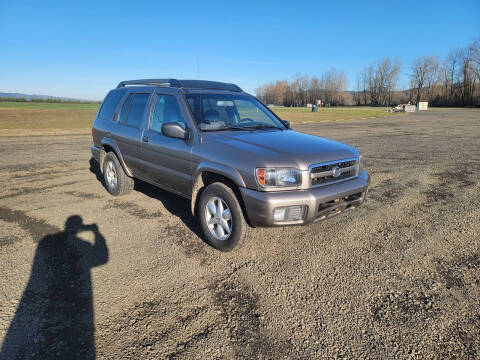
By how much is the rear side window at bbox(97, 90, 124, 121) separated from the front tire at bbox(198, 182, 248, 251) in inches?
120

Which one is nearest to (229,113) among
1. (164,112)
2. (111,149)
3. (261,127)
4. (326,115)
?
(261,127)

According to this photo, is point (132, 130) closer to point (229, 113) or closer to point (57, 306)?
point (229, 113)

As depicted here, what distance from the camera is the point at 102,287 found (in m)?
2.87

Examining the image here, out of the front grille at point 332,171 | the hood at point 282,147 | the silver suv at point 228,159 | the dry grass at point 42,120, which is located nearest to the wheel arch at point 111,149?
the silver suv at point 228,159

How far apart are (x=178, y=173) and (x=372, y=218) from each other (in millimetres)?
2795

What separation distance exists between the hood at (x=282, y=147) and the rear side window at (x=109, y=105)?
2.72m

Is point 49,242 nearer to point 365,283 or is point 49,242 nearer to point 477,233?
point 365,283

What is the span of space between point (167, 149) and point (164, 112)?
577 mm

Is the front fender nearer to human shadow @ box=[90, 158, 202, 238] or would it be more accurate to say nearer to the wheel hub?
the wheel hub

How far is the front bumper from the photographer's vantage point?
3.06 metres

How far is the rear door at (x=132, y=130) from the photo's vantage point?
481 cm

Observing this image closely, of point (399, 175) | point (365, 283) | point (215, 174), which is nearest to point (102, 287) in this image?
point (215, 174)

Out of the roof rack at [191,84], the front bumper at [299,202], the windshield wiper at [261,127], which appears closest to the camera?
→ the front bumper at [299,202]

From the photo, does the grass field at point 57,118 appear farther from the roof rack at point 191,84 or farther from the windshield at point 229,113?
the windshield at point 229,113
